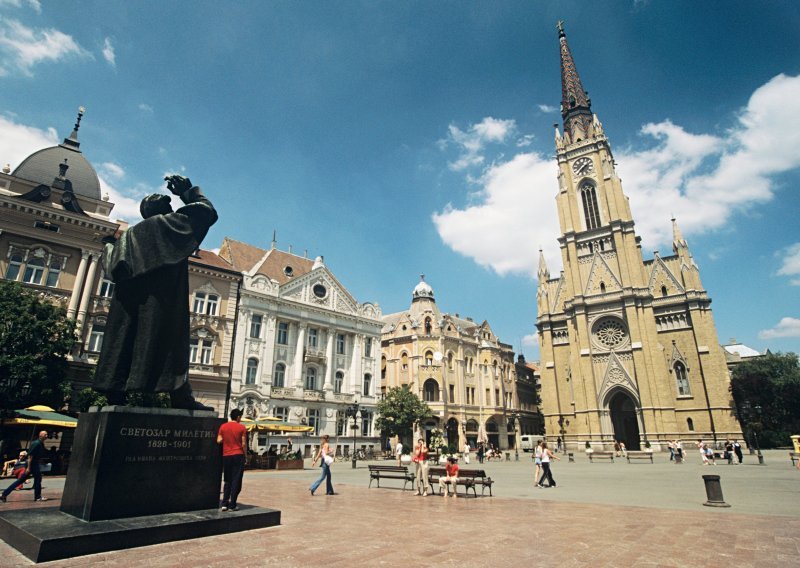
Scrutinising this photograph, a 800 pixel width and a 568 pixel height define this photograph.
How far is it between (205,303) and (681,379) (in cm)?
5133

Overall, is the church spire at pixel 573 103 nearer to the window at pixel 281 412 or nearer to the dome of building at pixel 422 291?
the dome of building at pixel 422 291

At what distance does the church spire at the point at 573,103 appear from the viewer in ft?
214

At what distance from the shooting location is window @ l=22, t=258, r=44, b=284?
2616cm

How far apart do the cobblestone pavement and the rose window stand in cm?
4261

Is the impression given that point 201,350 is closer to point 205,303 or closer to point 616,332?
point 205,303

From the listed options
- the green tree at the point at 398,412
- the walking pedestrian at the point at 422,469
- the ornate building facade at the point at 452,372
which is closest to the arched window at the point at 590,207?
the ornate building facade at the point at 452,372

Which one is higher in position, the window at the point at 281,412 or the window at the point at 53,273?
the window at the point at 53,273

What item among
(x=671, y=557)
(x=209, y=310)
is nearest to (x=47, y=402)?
(x=209, y=310)

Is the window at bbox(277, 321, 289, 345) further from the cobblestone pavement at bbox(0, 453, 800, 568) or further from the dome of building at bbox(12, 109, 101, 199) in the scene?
the cobblestone pavement at bbox(0, 453, 800, 568)

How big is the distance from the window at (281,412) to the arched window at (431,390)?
20.9 meters

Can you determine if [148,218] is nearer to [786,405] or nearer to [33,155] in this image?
[33,155]

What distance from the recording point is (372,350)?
4397 centimetres

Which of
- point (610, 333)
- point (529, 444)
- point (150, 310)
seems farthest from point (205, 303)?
point (610, 333)

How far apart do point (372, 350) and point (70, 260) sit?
2585 cm
